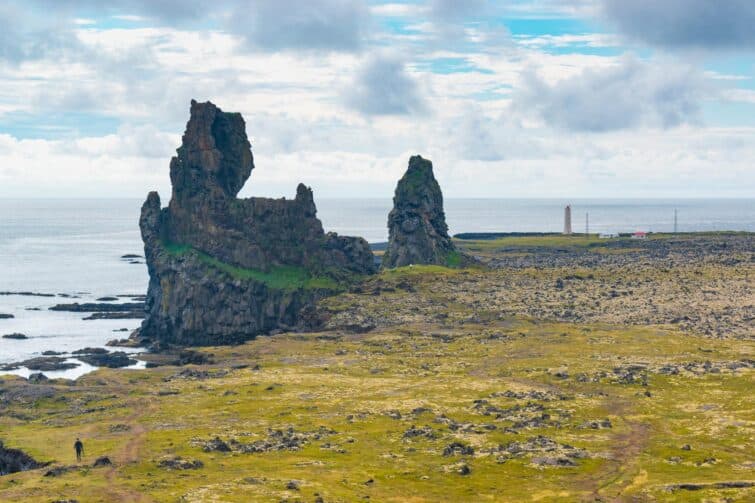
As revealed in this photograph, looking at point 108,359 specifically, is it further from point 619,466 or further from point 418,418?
point 619,466

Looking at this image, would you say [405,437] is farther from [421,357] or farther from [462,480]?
[421,357]

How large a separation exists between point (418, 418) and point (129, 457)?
124ft

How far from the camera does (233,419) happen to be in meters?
124

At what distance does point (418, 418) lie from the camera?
402 feet

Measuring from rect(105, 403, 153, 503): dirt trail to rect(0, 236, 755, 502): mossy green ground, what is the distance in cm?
27

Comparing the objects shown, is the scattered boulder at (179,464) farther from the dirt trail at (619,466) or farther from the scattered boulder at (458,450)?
the dirt trail at (619,466)

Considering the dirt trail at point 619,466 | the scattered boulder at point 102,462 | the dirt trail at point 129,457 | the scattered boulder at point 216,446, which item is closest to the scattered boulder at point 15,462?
the scattered boulder at point 102,462

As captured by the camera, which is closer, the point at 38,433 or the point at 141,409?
the point at 38,433

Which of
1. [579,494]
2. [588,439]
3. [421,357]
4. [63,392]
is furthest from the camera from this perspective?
[421,357]

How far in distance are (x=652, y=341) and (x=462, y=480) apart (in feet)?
285

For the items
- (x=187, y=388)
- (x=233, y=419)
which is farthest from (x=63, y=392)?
(x=233, y=419)

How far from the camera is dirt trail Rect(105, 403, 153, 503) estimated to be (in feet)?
280

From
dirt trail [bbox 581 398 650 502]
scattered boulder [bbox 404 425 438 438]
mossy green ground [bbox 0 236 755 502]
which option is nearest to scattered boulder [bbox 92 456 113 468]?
mossy green ground [bbox 0 236 755 502]

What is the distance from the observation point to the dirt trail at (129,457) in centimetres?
8538
